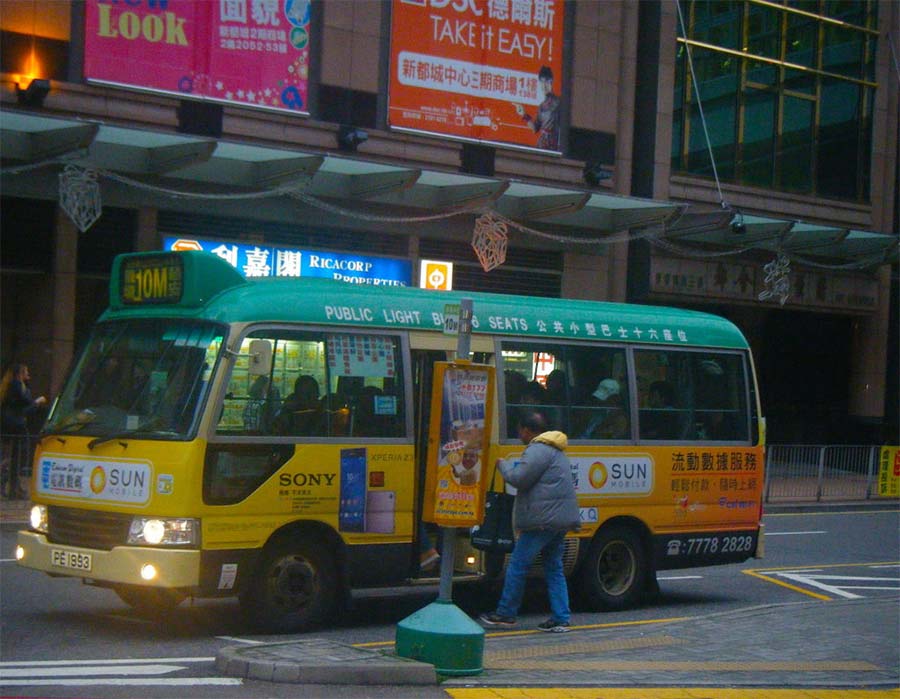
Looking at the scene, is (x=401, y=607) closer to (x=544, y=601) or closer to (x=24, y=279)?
(x=544, y=601)

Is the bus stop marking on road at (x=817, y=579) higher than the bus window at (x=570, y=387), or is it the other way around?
the bus window at (x=570, y=387)

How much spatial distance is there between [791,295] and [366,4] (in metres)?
13.5

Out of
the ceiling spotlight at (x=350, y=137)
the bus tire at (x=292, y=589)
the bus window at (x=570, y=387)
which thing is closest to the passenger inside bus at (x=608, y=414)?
the bus window at (x=570, y=387)

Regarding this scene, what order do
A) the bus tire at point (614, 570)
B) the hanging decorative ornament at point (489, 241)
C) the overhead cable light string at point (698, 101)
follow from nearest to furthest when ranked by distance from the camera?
1. the bus tire at point (614, 570)
2. the hanging decorative ornament at point (489, 241)
3. the overhead cable light string at point (698, 101)

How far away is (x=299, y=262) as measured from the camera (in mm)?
24484

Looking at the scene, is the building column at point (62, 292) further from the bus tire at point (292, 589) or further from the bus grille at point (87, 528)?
the bus tire at point (292, 589)

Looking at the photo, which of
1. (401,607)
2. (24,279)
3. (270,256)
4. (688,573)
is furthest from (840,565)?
(24,279)

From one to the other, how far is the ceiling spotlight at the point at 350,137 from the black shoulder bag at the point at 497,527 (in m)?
14.2

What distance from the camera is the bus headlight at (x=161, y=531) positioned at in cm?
995

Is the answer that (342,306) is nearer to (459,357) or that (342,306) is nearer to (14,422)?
(459,357)

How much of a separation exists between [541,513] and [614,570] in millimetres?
2360

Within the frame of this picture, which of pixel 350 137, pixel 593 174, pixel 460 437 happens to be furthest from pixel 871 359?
pixel 460 437

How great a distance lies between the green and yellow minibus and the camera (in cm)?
1014

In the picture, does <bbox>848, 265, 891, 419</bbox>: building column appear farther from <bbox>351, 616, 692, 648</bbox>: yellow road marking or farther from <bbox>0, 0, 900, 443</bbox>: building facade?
<bbox>351, 616, 692, 648</bbox>: yellow road marking
